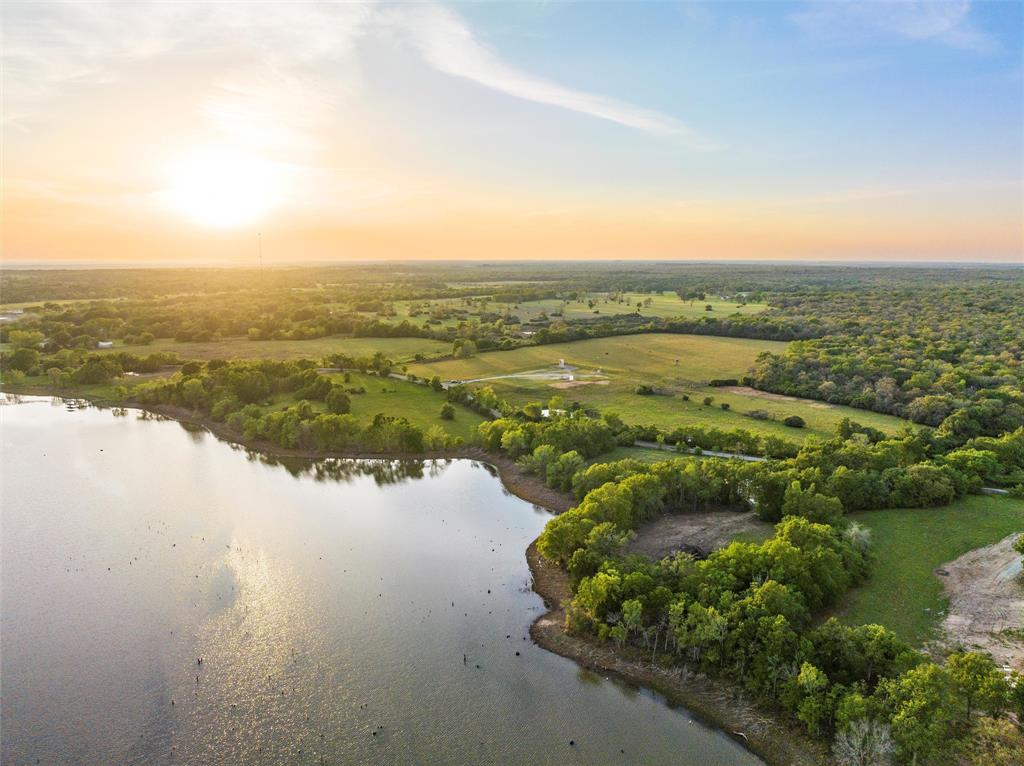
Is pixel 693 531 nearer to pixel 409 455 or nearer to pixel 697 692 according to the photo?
pixel 697 692

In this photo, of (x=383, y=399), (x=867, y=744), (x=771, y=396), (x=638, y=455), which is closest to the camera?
(x=867, y=744)

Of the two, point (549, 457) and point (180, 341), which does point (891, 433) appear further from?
point (180, 341)

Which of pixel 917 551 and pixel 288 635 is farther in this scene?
pixel 917 551

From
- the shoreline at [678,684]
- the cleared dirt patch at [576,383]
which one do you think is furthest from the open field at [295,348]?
the shoreline at [678,684]

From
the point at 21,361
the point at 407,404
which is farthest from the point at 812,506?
the point at 21,361

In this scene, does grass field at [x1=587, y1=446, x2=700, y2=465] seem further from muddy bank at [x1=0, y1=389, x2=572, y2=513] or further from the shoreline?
the shoreline

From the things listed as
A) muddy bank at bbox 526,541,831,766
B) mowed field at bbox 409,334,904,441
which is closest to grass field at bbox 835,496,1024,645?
muddy bank at bbox 526,541,831,766

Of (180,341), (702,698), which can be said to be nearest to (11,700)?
(702,698)
